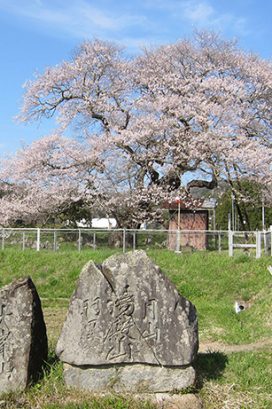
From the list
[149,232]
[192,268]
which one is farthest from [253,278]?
[149,232]

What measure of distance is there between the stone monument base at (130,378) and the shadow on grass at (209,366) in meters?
0.29

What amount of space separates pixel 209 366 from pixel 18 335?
7.96 feet

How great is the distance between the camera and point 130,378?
5914 mm

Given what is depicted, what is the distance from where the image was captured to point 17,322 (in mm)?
6016

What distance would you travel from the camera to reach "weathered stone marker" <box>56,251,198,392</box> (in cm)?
588

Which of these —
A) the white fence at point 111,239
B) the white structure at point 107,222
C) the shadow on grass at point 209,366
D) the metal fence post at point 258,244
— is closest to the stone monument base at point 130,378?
the shadow on grass at point 209,366

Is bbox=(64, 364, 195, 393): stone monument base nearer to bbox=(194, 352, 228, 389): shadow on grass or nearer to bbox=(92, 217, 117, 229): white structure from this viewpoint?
bbox=(194, 352, 228, 389): shadow on grass

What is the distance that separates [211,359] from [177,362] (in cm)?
135

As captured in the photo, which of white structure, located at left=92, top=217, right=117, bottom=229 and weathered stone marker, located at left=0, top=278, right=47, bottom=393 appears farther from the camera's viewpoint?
white structure, located at left=92, top=217, right=117, bottom=229

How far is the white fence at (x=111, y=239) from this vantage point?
21.3 metres

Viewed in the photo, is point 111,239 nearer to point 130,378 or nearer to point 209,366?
point 209,366

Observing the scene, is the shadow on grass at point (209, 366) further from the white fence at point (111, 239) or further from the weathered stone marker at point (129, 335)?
the white fence at point (111, 239)

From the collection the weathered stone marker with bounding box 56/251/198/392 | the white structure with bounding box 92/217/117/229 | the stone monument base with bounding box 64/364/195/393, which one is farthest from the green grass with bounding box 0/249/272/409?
the white structure with bounding box 92/217/117/229

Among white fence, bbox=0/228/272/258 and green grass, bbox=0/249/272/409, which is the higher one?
white fence, bbox=0/228/272/258
